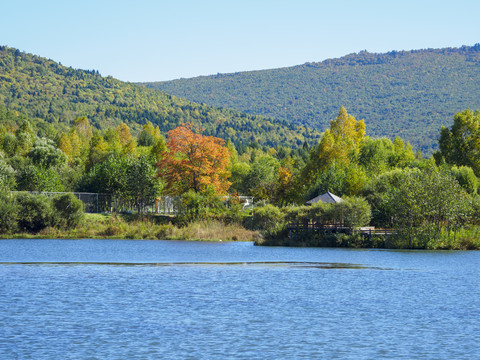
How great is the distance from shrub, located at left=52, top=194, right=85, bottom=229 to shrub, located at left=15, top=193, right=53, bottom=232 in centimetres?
100

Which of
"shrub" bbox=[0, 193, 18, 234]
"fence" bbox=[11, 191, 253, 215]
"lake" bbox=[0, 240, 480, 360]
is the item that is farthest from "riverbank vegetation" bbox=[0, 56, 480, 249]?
"lake" bbox=[0, 240, 480, 360]

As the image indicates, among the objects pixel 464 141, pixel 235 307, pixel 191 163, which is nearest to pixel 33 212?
pixel 191 163

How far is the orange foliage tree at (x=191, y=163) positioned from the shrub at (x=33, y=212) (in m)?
18.1

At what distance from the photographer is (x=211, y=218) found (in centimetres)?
8475

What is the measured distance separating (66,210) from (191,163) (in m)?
18.4

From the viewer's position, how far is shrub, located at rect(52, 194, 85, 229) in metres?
76.5

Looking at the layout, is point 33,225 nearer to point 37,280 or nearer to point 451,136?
point 37,280

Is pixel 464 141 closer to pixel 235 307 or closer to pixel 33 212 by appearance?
pixel 33 212

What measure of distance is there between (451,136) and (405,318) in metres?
75.1

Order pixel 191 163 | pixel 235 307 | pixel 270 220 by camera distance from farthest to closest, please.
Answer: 1. pixel 191 163
2. pixel 270 220
3. pixel 235 307

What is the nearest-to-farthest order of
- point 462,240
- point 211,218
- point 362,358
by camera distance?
point 362,358 → point 462,240 → point 211,218

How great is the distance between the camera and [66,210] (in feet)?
253

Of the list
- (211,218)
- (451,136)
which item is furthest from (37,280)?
(451,136)

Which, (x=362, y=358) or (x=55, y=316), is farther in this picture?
(x=55, y=316)
